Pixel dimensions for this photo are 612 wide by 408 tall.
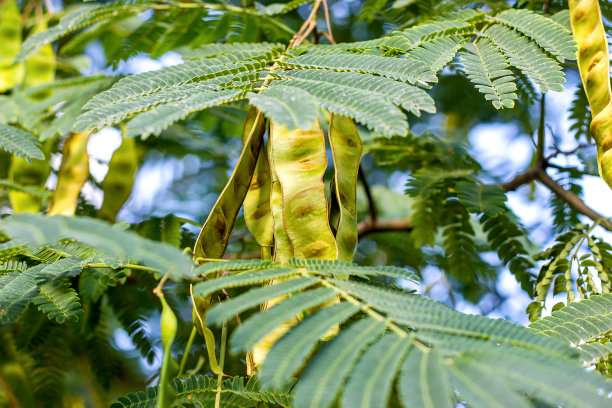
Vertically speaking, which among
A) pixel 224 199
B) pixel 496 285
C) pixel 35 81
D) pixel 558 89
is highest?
pixel 558 89

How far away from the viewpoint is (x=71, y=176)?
2.14m

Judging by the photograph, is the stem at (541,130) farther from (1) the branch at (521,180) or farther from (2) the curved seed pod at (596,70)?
(2) the curved seed pod at (596,70)

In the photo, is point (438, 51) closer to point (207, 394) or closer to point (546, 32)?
point (546, 32)

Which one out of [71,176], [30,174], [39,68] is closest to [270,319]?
[71,176]

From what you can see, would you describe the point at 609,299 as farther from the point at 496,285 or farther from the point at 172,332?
the point at 496,285

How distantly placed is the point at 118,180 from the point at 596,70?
1689mm

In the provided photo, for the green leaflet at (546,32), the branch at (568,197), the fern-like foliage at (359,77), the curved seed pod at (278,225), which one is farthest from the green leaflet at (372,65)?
the branch at (568,197)

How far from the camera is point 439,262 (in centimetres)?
296

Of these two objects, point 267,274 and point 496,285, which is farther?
point 496,285

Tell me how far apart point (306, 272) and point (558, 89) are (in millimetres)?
739

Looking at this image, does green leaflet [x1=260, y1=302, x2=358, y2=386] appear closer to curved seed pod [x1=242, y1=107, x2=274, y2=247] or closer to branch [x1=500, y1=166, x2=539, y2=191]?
curved seed pod [x1=242, y1=107, x2=274, y2=247]

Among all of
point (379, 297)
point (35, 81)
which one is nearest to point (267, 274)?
point (379, 297)

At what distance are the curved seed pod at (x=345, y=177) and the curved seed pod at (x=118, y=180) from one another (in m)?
1.07

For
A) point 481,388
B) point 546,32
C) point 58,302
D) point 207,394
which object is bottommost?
point 207,394
